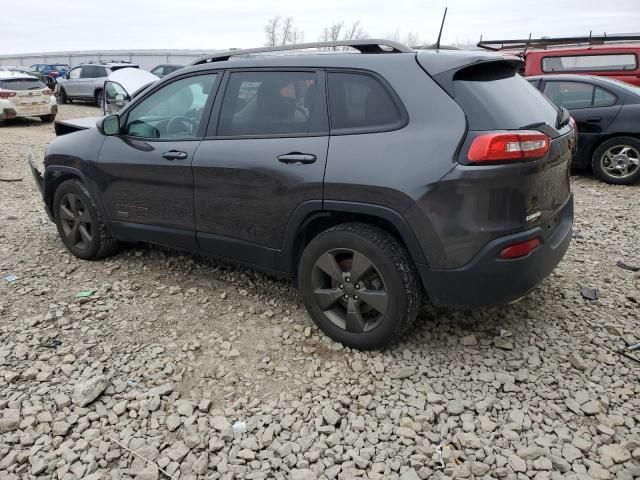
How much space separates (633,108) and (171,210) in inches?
252

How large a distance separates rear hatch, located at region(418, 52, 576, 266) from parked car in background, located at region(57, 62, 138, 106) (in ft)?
60.9

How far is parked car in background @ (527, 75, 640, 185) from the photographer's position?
6980 mm

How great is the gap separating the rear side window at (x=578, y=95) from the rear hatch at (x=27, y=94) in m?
13.4

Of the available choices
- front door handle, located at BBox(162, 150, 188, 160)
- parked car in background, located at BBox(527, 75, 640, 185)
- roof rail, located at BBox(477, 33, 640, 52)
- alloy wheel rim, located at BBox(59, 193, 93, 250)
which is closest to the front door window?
front door handle, located at BBox(162, 150, 188, 160)

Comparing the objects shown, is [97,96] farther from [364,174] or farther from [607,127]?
[364,174]

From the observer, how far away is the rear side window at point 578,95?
721cm

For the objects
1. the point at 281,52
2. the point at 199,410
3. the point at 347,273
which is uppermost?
the point at 281,52

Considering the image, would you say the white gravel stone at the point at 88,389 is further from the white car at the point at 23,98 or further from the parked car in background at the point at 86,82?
the parked car in background at the point at 86,82

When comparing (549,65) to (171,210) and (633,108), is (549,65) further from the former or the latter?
(171,210)

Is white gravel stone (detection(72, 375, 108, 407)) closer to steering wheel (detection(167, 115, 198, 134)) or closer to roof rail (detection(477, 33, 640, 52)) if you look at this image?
steering wheel (detection(167, 115, 198, 134))

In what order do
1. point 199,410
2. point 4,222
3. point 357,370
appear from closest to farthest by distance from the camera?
point 199,410 < point 357,370 < point 4,222

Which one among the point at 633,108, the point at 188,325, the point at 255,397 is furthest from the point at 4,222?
the point at 633,108

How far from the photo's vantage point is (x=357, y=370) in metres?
2.99

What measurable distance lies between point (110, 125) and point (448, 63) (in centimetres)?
263
